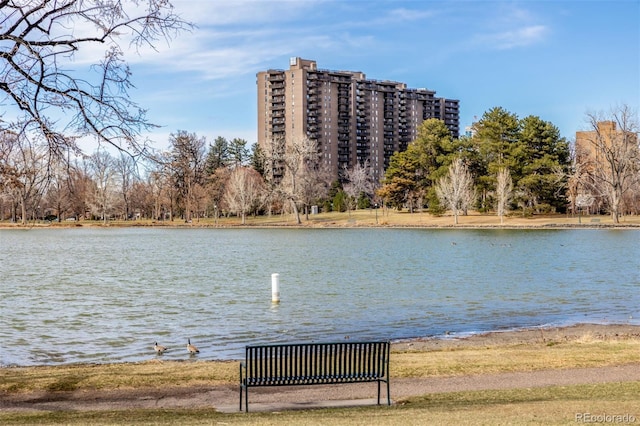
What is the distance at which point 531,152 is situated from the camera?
10588cm

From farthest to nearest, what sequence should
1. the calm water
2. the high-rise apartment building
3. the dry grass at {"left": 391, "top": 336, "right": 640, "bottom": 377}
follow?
the high-rise apartment building → the calm water → the dry grass at {"left": 391, "top": 336, "right": 640, "bottom": 377}

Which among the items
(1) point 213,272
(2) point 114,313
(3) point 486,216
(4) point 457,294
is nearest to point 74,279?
(1) point 213,272

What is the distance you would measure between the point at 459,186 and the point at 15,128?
3814 inches

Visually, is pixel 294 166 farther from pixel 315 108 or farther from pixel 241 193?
pixel 315 108

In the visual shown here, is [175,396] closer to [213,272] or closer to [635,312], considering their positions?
[635,312]

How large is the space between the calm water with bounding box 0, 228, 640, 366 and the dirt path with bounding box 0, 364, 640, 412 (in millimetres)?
5869

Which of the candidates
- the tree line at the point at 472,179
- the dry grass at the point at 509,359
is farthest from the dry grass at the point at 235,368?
the tree line at the point at 472,179

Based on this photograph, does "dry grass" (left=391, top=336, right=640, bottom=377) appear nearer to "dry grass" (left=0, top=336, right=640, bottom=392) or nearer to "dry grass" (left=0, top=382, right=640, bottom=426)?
"dry grass" (left=0, top=336, right=640, bottom=392)

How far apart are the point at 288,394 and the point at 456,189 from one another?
9367 cm

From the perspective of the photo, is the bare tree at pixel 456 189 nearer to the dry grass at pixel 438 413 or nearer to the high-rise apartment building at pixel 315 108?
the high-rise apartment building at pixel 315 108

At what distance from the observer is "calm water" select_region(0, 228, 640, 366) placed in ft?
73.6

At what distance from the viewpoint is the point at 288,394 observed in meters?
12.7

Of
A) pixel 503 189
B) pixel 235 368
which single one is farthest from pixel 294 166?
pixel 235 368

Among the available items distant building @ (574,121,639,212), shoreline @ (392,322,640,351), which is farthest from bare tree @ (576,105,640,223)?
shoreline @ (392,322,640,351)
